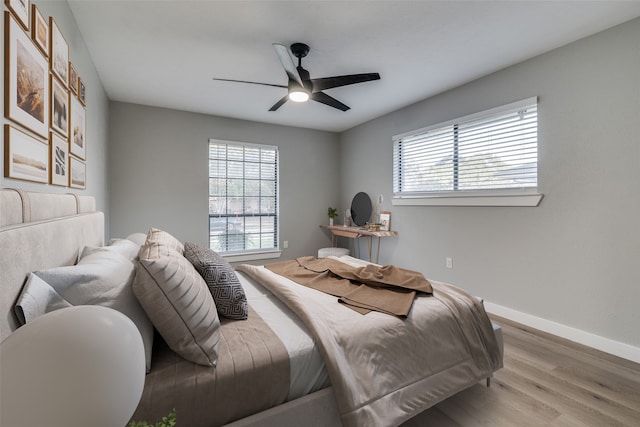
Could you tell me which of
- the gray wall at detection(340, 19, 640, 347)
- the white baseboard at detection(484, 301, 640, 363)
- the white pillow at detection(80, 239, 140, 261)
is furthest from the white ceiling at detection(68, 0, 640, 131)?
the white baseboard at detection(484, 301, 640, 363)

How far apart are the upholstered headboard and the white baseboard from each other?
3.41 meters

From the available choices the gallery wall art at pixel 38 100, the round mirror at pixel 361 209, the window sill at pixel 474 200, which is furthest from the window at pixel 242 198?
the gallery wall art at pixel 38 100

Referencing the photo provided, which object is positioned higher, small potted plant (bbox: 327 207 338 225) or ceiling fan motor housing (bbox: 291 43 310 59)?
ceiling fan motor housing (bbox: 291 43 310 59)

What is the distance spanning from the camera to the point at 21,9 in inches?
47.1

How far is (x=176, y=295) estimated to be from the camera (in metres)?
1.09

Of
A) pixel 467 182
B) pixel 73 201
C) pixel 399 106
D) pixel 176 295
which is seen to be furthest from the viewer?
pixel 399 106

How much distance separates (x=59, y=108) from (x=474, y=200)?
3462mm

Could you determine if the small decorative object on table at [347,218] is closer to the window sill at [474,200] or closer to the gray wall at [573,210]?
the window sill at [474,200]

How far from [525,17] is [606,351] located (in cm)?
256

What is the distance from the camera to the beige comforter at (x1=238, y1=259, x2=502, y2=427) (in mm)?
1222

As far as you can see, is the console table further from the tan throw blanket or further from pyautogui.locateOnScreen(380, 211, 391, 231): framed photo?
the tan throw blanket

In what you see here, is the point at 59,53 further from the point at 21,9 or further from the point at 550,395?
the point at 550,395

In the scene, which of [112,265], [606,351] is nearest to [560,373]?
[606,351]

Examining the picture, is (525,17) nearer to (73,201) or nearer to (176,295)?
(176,295)
